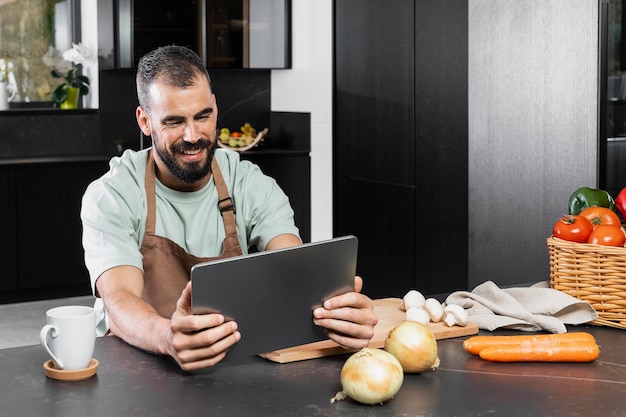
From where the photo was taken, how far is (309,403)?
63.1 inches

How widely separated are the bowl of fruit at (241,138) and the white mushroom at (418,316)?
12.7ft

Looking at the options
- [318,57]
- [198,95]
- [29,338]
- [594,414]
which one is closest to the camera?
[594,414]

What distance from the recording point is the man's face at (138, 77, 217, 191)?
7.51 ft

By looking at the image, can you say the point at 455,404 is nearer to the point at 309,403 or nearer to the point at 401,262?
the point at 309,403

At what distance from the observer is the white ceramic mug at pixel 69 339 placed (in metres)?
1.71

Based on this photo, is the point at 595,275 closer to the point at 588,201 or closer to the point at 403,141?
the point at 588,201

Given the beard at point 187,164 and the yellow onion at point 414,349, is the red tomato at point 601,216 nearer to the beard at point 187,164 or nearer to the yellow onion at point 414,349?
the yellow onion at point 414,349

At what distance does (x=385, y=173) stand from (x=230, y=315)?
358cm

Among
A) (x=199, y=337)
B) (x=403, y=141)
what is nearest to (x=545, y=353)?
(x=199, y=337)

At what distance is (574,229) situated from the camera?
2109 millimetres

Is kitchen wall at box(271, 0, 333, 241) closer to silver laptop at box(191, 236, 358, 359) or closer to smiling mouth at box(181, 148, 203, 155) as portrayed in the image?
smiling mouth at box(181, 148, 203, 155)

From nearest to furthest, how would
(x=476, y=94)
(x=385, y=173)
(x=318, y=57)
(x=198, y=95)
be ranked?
1. (x=198, y=95)
2. (x=476, y=94)
3. (x=385, y=173)
4. (x=318, y=57)

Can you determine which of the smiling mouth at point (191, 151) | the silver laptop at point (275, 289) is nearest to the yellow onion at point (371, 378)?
the silver laptop at point (275, 289)

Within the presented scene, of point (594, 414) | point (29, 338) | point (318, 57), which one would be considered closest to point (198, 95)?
point (594, 414)
